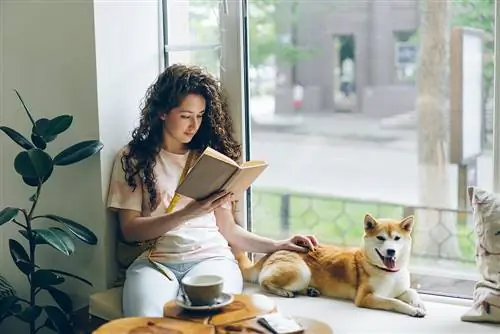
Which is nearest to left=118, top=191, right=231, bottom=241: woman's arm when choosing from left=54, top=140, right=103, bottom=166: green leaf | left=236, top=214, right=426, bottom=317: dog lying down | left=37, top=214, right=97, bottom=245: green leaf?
left=37, top=214, right=97, bottom=245: green leaf

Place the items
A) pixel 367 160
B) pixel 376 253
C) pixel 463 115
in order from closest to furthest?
pixel 376 253 < pixel 463 115 < pixel 367 160

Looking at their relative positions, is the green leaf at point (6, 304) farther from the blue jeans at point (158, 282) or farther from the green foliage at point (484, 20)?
the green foliage at point (484, 20)

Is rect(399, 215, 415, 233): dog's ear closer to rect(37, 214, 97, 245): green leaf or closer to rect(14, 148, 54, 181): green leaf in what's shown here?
rect(37, 214, 97, 245): green leaf

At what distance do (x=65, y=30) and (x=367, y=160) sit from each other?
1114 mm

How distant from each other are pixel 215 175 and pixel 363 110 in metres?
0.71

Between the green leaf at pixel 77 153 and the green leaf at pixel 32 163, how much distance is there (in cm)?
4

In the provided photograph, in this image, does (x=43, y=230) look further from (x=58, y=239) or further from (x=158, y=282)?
(x=158, y=282)

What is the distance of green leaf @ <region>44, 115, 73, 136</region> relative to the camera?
2305 millimetres

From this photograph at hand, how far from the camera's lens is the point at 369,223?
2203 mm

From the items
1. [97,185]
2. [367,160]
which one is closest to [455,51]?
[367,160]

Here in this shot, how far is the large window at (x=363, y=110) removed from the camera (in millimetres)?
2326

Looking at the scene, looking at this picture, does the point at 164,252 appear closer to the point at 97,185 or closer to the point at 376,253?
the point at 97,185

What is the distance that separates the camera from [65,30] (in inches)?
96.0

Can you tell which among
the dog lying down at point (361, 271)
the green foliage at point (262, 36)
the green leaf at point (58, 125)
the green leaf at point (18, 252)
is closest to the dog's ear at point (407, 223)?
the dog lying down at point (361, 271)
